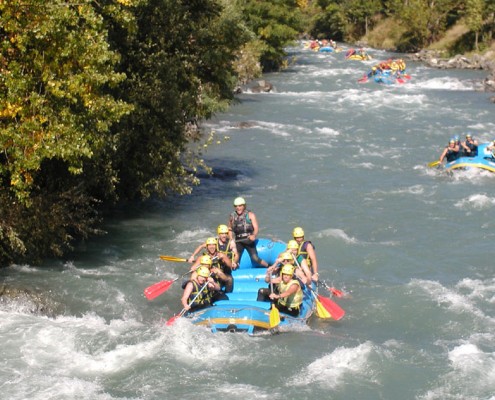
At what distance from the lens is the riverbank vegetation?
1200 cm

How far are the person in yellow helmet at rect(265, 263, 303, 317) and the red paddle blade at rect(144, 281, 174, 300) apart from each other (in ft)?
6.32

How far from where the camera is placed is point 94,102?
12602 millimetres

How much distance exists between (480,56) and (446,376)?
1806 inches

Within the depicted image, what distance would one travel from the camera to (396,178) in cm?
2262

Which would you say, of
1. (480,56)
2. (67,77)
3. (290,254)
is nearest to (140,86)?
(67,77)

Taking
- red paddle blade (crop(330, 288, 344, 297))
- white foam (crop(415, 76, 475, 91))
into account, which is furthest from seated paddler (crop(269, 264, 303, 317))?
white foam (crop(415, 76, 475, 91))

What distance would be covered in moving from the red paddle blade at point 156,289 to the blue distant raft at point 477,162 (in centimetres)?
1239

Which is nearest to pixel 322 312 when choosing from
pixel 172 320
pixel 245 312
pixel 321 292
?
pixel 245 312

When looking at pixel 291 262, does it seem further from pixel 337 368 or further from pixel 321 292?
pixel 337 368

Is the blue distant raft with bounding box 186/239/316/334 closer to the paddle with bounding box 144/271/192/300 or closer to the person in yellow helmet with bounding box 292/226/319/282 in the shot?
the person in yellow helmet with bounding box 292/226/319/282

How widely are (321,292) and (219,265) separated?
216cm

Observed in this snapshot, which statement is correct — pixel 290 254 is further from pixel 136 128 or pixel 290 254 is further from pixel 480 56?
pixel 480 56

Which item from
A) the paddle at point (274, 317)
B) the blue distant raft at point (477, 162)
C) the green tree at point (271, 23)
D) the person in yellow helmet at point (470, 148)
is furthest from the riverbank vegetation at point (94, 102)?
the green tree at point (271, 23)

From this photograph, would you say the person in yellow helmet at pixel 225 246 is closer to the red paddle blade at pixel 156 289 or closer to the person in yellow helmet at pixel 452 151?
the red paddle blade at pixel 156 289
